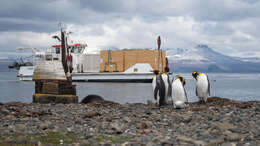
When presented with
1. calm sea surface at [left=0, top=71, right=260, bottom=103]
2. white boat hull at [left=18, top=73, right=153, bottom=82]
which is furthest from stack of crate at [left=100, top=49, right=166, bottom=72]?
calm sea surface at [left=0, top=71, right=260, bottom=103]

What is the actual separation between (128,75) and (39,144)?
1407 inches

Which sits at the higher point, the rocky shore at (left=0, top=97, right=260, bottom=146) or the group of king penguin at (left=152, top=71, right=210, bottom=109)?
the group of king penguin at (left=152, top=71, right=210, bottom=109)

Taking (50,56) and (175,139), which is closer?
(175,139)

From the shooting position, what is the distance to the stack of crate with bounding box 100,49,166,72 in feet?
138

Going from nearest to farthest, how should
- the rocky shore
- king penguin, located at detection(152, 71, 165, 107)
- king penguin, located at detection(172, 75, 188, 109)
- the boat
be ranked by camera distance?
1. the rocky shore
2. king penguin, located at detection(172, 75, 188, 109)
3. king penguin, located at detection(152, 71, 165, 107)
4. the boat

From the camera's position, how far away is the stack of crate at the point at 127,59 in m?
42.1

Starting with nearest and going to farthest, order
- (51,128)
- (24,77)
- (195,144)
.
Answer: (195,144) < (51,128) < (24,77)

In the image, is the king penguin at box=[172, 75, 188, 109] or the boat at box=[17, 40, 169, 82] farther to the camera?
the boat at box=[17, 40, 169, 82]

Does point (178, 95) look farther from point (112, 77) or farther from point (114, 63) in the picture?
point (114, 63)

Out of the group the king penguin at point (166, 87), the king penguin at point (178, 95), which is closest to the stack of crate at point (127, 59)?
the king penguin at point (166, 87)

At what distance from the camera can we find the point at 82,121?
7809 mm

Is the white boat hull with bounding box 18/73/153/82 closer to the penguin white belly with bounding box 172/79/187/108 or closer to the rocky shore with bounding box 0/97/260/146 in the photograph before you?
the penguin white belly with bounding box 172/79/187/108

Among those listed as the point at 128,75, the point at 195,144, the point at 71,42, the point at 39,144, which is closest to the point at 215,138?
the point at 195,144

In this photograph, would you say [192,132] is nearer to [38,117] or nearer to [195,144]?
[195,144]
